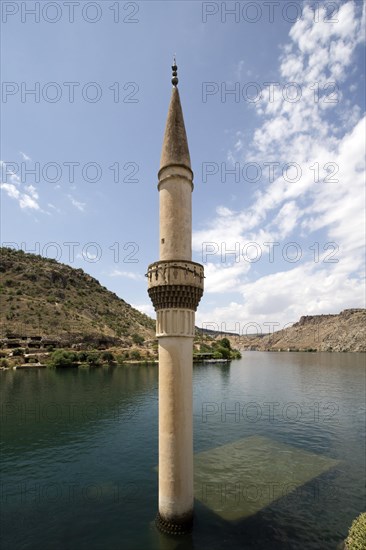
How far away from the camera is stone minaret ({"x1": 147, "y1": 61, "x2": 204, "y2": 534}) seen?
40.1 ft

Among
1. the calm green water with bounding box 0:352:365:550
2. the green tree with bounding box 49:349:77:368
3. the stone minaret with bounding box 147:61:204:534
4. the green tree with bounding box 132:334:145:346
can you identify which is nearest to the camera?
the stone minaret with bounding box 147:61:204:534

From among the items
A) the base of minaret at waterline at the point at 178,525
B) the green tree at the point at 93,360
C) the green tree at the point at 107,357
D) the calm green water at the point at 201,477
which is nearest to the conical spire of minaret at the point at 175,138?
the base of minaret at waterline at the point at 178,525

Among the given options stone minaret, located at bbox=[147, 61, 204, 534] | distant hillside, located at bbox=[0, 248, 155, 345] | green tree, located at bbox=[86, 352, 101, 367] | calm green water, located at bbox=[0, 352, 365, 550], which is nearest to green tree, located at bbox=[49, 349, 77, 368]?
green tree, located at bbox=[86, 352, 101, 367]

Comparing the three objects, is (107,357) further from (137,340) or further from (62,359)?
(137,340)

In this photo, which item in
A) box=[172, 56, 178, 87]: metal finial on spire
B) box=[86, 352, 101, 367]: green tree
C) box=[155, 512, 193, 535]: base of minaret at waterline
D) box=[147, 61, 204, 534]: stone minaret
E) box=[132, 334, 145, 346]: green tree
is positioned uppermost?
box=[172, 56, 178, 87]: metal finial on spire

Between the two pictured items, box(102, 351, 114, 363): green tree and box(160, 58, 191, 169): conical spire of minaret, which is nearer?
box(160, 58, 191, 169): conical spire of minaret

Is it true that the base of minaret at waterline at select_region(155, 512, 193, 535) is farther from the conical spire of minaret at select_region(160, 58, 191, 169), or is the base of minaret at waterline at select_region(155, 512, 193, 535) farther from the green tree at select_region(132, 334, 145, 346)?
the green tree at select_region(132, 334, 145, 346)

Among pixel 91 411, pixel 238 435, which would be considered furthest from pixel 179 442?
pixel 91 411

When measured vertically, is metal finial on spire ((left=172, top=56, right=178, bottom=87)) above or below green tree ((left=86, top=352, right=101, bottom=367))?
above

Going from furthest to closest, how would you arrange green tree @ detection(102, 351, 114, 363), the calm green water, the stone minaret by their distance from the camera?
green tree @ detection(102, 351, 114, 363) < the calm green water < the stone minaret

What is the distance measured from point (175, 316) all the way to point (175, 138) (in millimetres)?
7265

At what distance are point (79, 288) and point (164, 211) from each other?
147m

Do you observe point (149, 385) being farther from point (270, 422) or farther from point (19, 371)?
point (19, 371)

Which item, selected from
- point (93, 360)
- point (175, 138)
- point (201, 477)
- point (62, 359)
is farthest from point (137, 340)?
point (175, 138)
